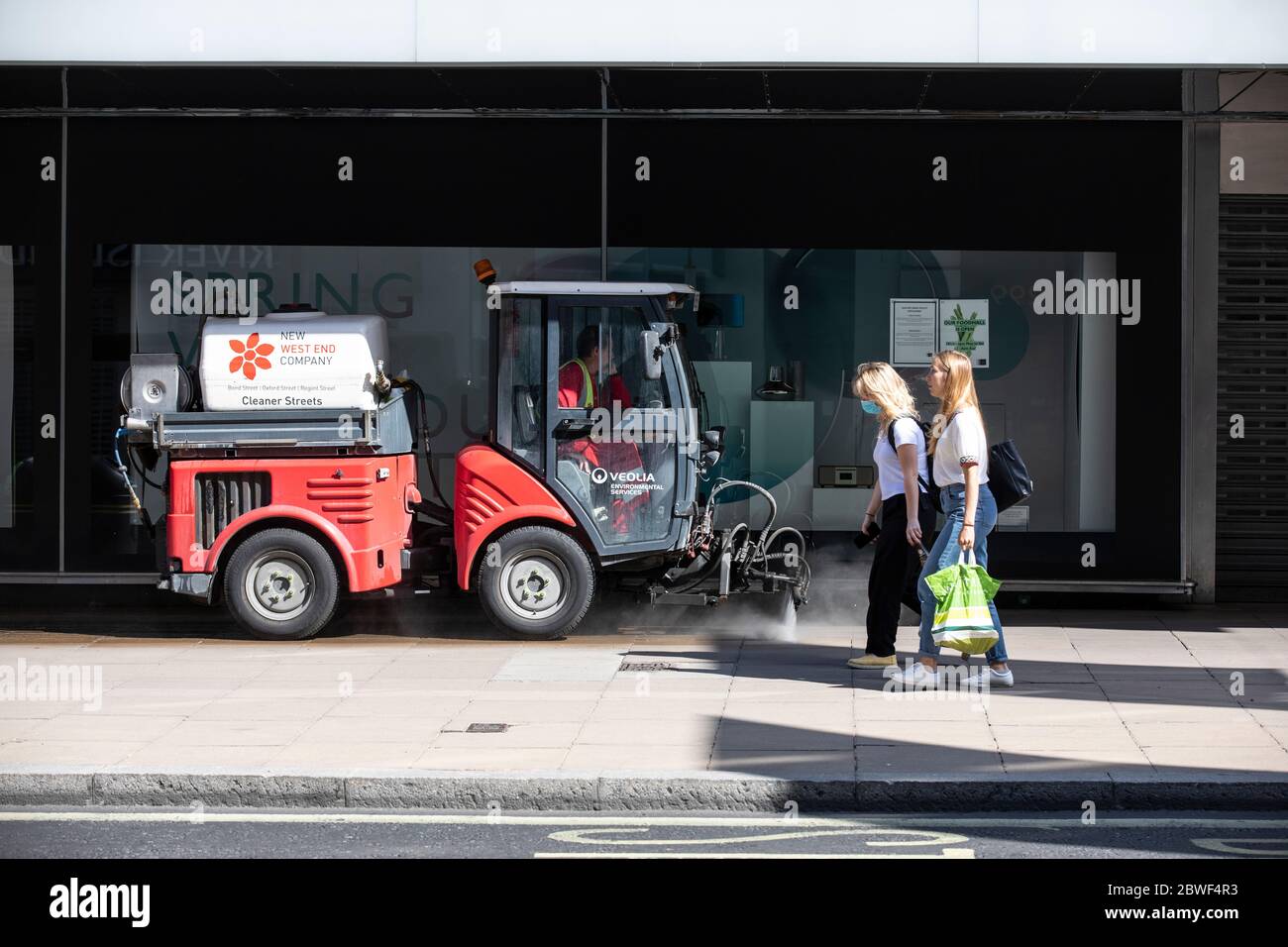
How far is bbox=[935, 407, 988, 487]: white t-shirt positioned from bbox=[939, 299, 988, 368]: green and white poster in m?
3.86

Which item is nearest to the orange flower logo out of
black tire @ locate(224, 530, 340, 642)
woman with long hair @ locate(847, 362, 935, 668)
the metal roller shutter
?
black tire @ locate(224, 530, 340, 642)

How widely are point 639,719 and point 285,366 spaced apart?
154 inches

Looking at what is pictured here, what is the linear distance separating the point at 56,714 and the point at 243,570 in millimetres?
2463

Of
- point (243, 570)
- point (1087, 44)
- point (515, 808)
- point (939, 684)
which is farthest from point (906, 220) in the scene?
point (515, 808)

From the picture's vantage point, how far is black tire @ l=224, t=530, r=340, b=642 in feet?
34.7

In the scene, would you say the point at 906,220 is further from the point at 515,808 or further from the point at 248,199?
the point at 515,808

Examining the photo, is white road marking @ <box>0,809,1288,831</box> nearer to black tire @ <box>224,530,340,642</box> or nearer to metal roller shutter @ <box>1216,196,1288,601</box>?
black tire @ <box>224,530,340,642</box>

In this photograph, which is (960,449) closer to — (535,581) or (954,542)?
(954,542)

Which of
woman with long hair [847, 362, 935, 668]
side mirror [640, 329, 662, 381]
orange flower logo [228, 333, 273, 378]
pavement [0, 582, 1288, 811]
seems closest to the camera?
pavement [0, 582, 1288, 811]

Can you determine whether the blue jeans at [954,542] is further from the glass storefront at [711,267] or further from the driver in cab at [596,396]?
the glass storefront at [711,267]

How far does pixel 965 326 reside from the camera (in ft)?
41.3

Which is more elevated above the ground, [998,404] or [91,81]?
[91,81]

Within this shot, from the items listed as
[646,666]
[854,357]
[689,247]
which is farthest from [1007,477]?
[689,247]

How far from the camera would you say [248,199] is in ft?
41.5
